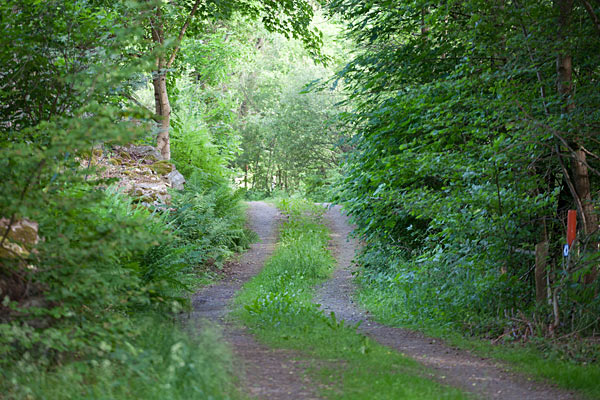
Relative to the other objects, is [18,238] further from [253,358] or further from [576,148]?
[576,148]

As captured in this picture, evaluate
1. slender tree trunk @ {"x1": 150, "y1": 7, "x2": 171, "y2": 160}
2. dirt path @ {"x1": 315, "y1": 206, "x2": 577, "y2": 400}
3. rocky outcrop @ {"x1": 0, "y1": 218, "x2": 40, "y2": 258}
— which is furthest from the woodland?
dirt path @ {"x1": 315, "y1": 206, "x2": 577, "y2": 400}

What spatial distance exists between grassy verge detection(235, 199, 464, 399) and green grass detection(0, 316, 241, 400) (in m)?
1.05

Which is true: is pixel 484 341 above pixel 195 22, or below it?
below

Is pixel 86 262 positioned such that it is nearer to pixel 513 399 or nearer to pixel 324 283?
pixel 513 399

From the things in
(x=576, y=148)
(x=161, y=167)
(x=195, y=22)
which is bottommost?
(x=576, y=148)

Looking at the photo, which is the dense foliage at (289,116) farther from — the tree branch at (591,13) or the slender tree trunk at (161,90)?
the tree branch at (591,13)

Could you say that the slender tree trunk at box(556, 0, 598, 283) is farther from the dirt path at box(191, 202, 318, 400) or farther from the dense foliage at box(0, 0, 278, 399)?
the dense foliage at box(0, 0, 278, 399)

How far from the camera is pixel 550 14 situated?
6789mm

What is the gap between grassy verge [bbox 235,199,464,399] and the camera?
16.6 ft

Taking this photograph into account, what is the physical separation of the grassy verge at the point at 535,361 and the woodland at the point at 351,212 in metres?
0.03

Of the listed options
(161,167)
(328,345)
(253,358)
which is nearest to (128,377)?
(253,358)

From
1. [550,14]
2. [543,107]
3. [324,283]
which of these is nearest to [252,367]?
[543,107]

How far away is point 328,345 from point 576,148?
13.8 feet

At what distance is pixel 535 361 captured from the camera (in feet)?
20.5
